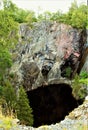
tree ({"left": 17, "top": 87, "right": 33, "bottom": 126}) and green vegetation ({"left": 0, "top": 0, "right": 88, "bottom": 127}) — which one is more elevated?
green vegetation ({"left": 0, "top": 0, "right": 88, "bottom": 127})

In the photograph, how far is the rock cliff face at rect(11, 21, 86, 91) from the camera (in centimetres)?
2720

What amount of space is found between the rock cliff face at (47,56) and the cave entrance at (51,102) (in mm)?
1409

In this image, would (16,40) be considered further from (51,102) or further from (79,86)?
(51,102)

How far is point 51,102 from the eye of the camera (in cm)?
2966

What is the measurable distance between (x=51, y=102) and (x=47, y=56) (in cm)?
433

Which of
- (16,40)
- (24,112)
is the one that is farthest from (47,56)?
(24,112)

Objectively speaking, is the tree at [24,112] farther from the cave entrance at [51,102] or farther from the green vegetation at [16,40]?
the cave entrance at [51,102]

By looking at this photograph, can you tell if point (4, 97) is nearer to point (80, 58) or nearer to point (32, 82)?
point (32, 82)

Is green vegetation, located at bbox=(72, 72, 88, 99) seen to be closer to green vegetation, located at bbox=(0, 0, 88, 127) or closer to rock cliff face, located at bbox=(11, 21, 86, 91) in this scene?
green vegetation, located at bbox=(0, 0, 88, 127)

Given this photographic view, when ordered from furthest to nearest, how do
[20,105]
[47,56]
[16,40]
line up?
[47,56], [16,40], [20,105]

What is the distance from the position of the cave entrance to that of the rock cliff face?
4.62ft

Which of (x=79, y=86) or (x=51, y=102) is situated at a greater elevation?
(x=79, y=86)

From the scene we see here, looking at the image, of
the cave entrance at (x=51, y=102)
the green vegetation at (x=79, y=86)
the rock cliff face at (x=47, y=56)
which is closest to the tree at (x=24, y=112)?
the green vegetation at (x=79, y=86)

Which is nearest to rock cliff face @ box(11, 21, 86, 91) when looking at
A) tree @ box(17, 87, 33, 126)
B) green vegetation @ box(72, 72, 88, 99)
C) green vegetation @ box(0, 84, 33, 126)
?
green vegetation @ box(72, 72, 88, 99)
